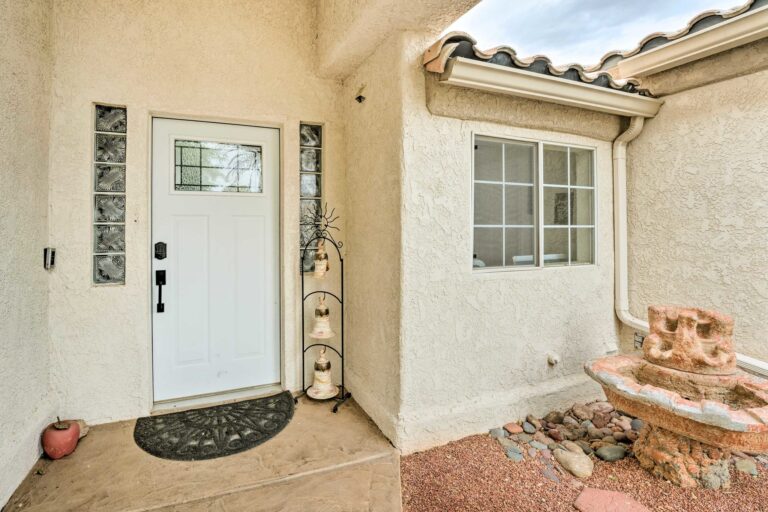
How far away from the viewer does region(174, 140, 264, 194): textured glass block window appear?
4.34 metres

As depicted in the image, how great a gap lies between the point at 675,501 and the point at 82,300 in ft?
18.0

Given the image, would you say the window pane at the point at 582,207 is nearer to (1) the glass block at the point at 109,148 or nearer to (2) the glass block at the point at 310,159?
(2) the glass block at the point at 310,159

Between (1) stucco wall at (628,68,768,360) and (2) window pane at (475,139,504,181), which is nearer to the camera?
(1) stucco wall at (628,68,768,360)

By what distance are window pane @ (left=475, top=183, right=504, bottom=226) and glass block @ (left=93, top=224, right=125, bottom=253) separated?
145 inches

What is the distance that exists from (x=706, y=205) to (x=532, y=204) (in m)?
1.85

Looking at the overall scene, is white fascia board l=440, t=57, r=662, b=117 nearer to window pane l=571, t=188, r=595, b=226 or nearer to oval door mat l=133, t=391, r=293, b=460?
window pane l=571, t=188, r=595, b=226

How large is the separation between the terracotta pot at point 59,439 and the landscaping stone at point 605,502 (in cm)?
429

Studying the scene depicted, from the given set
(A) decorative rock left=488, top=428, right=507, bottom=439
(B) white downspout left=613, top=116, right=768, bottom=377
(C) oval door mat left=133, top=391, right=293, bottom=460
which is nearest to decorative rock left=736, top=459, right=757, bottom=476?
(B) white downspout left=613, top=116, right=768, bottom=377

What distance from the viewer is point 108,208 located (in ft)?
12.9

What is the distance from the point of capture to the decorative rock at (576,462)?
3.25m

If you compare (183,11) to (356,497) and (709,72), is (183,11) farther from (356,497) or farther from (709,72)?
(709,72)

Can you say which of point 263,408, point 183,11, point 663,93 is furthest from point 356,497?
point 663,93

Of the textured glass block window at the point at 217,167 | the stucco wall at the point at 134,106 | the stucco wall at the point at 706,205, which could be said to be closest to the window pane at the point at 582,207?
the stucco wall at the point at 706,205

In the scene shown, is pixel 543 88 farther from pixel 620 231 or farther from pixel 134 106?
pixel 134 106
